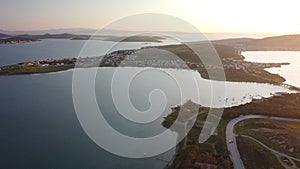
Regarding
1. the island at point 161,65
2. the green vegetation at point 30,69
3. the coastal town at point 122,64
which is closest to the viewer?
the green vegetation at point 30,69

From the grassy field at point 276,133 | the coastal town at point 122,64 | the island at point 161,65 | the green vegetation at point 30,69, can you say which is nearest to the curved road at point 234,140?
the grassy field at point 276,133

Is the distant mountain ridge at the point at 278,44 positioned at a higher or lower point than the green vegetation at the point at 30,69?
higher

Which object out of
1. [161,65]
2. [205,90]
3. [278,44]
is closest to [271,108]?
[205,90]

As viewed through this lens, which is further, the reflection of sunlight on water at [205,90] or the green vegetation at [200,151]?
the reflection of sunlight on water at [205,90]

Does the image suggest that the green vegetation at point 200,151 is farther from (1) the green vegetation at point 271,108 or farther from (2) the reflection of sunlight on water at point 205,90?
(2) the reflection of sunlight on water at point 205,90

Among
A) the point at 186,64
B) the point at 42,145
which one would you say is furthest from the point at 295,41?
the point at 42,145

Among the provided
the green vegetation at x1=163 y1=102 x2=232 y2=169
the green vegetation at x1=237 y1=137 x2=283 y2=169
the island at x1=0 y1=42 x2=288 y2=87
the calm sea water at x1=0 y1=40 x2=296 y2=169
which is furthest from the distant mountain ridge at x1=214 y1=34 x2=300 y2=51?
the green vegetation at x1=237 y1=137 x2=283 y2=169

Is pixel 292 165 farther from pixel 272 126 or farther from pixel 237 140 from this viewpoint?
pixel 272 126

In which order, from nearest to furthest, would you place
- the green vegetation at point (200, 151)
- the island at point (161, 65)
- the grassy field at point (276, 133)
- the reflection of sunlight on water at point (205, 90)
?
the green vegetation at point (200, 151) → the grassy field at point (276, 133) → the reflection of sunlight on water at point (205, 90) → the island at point (161, 65)

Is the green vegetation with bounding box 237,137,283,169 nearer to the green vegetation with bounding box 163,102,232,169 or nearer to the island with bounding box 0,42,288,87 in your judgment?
the green vegetation with bounding box 163,102,232,169

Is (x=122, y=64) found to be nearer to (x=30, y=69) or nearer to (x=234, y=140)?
(x=30, y=69)
